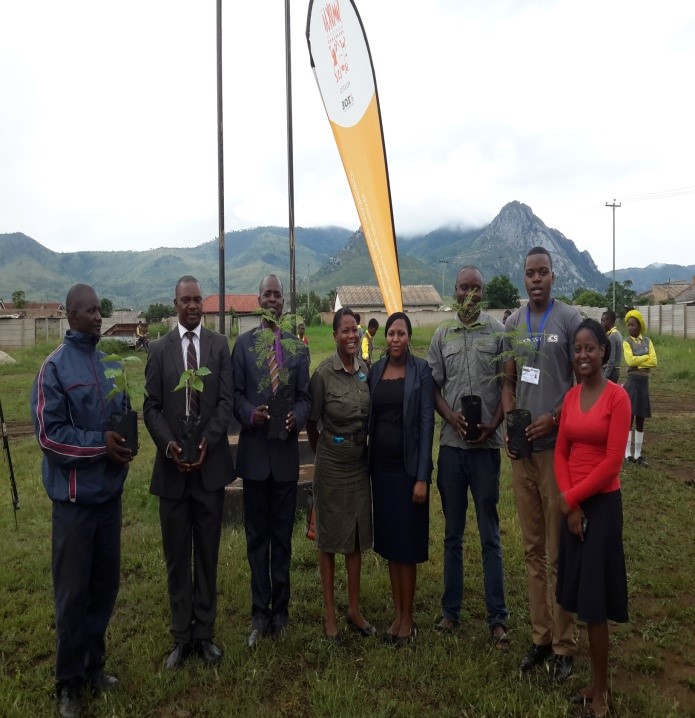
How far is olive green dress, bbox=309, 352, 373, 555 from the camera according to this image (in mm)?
3936

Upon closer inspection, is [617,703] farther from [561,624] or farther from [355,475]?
[355,475]

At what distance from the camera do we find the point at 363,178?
7320 mm

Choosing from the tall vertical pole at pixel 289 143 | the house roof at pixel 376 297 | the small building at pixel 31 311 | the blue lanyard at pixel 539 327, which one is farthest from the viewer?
the house roof at pixel 376 297

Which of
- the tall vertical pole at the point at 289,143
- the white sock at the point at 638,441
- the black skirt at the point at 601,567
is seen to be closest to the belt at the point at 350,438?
the black skirt at the point at 601,567

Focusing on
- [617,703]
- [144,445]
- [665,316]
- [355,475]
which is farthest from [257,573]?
[665,316]

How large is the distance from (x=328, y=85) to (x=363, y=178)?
140 centimetres

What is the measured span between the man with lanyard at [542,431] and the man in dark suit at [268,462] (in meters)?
1.40

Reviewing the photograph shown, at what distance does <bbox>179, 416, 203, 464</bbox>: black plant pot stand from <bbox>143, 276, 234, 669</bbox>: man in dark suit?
9 cm

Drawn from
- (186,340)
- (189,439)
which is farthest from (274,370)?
(189,439)

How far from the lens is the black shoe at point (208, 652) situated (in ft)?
12.0

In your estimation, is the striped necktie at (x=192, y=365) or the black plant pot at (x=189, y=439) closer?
the black plant pot at (x=189, y=439)

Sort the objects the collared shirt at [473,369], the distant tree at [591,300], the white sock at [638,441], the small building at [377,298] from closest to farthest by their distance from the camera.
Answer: the collared shirt at [473,369], the white sock at [638,441], the distant tree at [591,300], the small building at [377,298]

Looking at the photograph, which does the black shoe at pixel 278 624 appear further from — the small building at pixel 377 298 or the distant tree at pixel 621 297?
the small building at pixel 377 298

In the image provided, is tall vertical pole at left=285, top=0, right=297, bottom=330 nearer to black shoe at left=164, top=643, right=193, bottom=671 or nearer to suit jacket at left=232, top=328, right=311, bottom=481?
suit jacket at left=232, top=328, right=311, bottom=481
